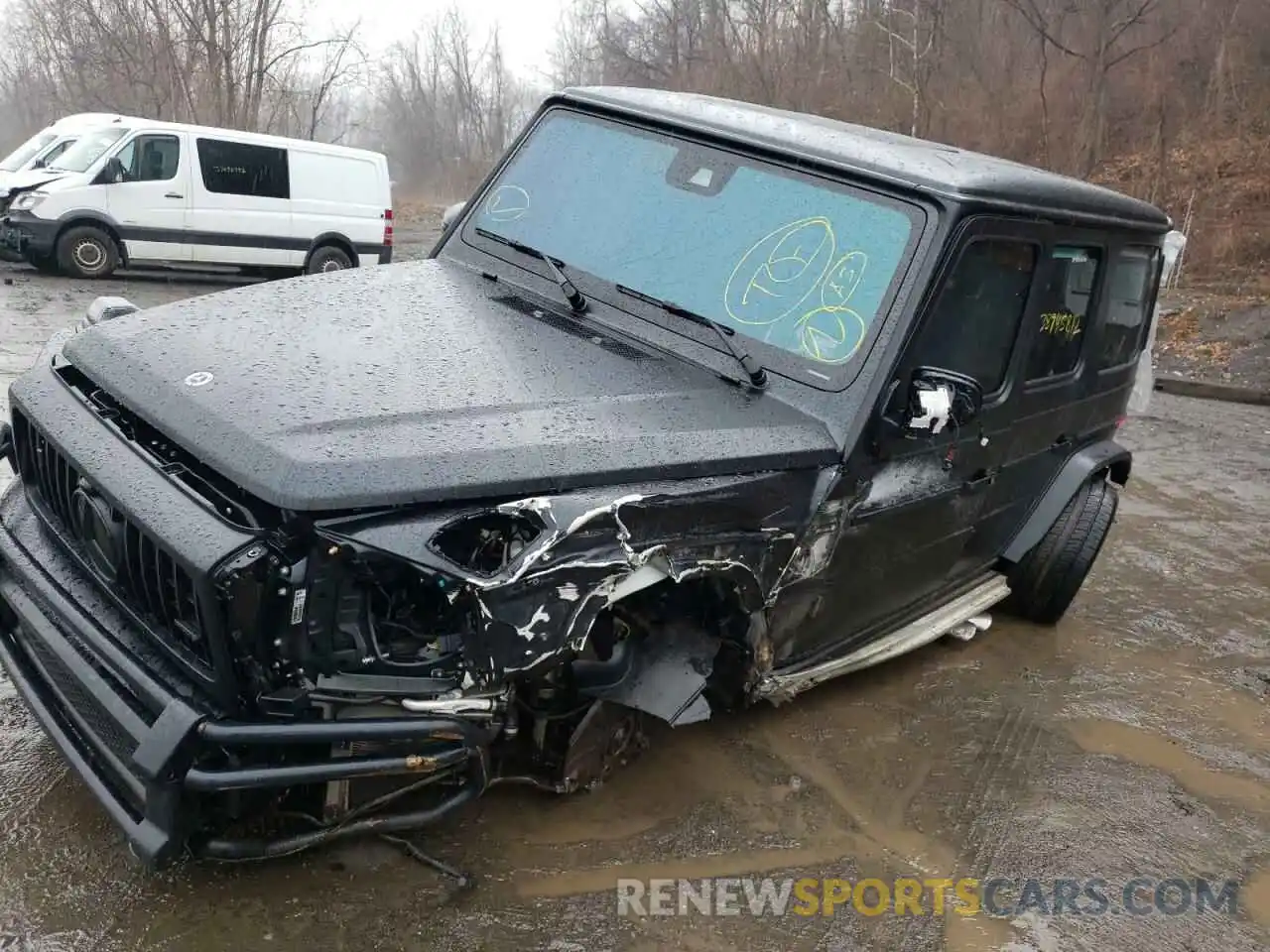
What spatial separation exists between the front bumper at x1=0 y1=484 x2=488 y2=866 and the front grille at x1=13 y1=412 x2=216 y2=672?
0.20 ft

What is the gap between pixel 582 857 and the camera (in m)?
2.84

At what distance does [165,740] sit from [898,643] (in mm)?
2539

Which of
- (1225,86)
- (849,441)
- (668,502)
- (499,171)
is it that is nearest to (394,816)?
(668,502)

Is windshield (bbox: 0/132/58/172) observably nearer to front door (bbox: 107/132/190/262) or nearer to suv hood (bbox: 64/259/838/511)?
front door (bbox: 107/132/190/262)

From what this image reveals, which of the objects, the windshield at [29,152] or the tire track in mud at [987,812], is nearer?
the tire track in mud at [987,812]

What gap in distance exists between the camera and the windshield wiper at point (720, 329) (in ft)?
9.88

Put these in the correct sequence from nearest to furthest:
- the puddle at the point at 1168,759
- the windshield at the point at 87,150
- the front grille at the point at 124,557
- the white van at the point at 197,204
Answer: the front grille at the point at 124,557, the puddle at the point at 1168,759, the white van at the point at 197,204, the windshield at the point at 87,150

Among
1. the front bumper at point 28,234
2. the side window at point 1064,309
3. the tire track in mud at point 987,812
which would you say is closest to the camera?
the tire track in mud at point 987,812

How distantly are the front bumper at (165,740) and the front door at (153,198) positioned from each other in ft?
36.6

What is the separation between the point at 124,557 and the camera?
2.41m

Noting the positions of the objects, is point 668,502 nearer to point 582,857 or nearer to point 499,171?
point 582,857

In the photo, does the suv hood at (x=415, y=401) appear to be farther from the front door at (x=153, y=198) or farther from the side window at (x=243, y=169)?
the side window at (x=243, y=169)

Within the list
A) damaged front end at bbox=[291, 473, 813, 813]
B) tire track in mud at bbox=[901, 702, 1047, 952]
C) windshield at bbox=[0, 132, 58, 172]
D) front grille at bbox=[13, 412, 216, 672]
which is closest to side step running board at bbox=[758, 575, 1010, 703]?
tire track in mud at bbox=[901, 702, 1047, 952]

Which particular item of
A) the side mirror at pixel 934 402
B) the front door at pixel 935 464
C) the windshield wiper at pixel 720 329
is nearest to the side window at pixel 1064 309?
the front door at pixel 935 464
